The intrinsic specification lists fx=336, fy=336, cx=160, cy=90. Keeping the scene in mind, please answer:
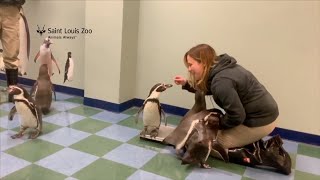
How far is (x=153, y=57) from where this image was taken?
2.86 meters

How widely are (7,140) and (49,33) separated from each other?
142cm

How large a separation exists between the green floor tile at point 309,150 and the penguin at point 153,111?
98 cm

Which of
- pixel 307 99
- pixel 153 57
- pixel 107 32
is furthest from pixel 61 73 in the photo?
pixel 307 99

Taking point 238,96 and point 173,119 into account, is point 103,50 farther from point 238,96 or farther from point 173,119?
point 238,96

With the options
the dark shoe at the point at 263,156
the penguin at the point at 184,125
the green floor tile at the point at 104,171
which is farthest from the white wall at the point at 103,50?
the dark shoe at the point at 263,156

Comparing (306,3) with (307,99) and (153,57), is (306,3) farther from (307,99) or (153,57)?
(153,57)

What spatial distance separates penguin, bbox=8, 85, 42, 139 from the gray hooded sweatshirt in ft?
3.68

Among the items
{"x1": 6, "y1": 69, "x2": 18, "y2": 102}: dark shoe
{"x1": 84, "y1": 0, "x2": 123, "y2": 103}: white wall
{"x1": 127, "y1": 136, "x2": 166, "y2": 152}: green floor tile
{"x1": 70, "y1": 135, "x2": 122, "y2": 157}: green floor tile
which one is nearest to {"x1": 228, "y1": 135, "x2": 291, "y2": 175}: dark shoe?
{"x1": 127, "y1": 136, "x2": 166, "y2": 152}: green floor tile

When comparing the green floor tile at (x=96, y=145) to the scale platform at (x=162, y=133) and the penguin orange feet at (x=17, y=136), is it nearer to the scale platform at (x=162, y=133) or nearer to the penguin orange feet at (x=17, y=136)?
the scale platform at (x=162, y=133)

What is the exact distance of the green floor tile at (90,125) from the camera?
241 cm

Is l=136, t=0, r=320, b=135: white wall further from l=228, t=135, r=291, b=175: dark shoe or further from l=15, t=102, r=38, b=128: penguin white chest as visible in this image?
l=15, t=102, r=38, b=128: penguin white chest

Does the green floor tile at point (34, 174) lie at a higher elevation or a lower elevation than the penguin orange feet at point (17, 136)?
lower

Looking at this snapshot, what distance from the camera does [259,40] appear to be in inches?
96.2

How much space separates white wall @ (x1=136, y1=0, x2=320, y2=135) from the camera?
2.31m
